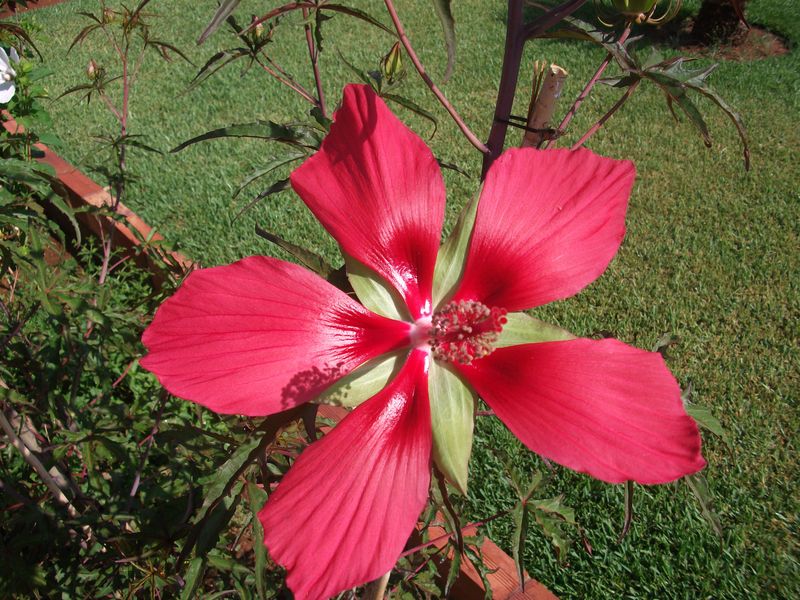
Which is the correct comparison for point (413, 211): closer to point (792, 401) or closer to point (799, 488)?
point (799, 488)

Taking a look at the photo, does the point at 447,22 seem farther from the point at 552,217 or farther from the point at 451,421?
the point at 451,421

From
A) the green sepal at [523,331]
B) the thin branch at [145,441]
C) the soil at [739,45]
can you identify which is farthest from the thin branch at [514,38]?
the soil at [739,45]

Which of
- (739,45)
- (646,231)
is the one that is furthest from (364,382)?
(739,45)

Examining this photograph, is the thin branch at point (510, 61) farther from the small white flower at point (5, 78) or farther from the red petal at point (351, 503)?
the small white flower at point (5, 78)

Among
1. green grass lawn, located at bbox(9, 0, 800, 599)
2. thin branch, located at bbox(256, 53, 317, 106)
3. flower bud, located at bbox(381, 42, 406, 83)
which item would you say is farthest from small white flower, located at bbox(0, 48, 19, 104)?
flower bud, located at bbox(381, 42, 406, 83)

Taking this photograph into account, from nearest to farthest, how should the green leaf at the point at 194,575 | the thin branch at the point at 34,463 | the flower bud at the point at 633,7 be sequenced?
the flower bud at the point at 633,7, the green leaf at the point at 194,575, the thin branch at the point at 34,463

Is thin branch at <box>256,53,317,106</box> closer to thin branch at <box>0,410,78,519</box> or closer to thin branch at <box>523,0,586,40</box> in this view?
thin branch at <box>523,0,586,40</box>

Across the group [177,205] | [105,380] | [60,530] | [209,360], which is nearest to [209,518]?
[209,360]
